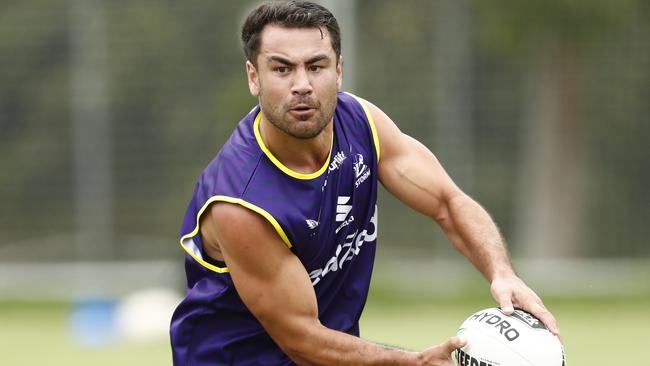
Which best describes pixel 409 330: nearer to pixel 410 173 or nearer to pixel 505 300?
pixel 410 173

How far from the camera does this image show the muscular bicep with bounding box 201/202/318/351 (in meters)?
5.61

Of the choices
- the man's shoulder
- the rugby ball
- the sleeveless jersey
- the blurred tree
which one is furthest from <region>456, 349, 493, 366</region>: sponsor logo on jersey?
the blurred tree

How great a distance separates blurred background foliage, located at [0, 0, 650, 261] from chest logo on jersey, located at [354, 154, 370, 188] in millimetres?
9871

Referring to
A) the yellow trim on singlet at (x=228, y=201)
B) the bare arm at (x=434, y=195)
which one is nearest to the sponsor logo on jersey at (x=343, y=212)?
Answer: the yellow trim on singlet at (x=228, y=201)

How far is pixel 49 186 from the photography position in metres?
16.5

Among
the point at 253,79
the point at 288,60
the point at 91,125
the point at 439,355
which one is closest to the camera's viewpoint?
the point at 439,355

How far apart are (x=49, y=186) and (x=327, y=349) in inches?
447

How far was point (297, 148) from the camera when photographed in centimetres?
580

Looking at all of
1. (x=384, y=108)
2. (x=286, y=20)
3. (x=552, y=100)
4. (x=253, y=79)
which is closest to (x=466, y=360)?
(x=253, y=79)

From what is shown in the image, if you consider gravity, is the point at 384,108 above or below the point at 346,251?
below

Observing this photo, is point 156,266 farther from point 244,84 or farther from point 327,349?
point 327,349

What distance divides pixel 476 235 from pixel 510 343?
0.75 meters

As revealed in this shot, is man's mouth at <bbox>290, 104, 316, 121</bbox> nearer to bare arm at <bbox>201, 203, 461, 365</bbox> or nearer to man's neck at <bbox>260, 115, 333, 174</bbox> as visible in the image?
man's neck at <bbox>260, 115, 333, 174</bbox>

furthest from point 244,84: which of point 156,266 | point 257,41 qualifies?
point 257,41
